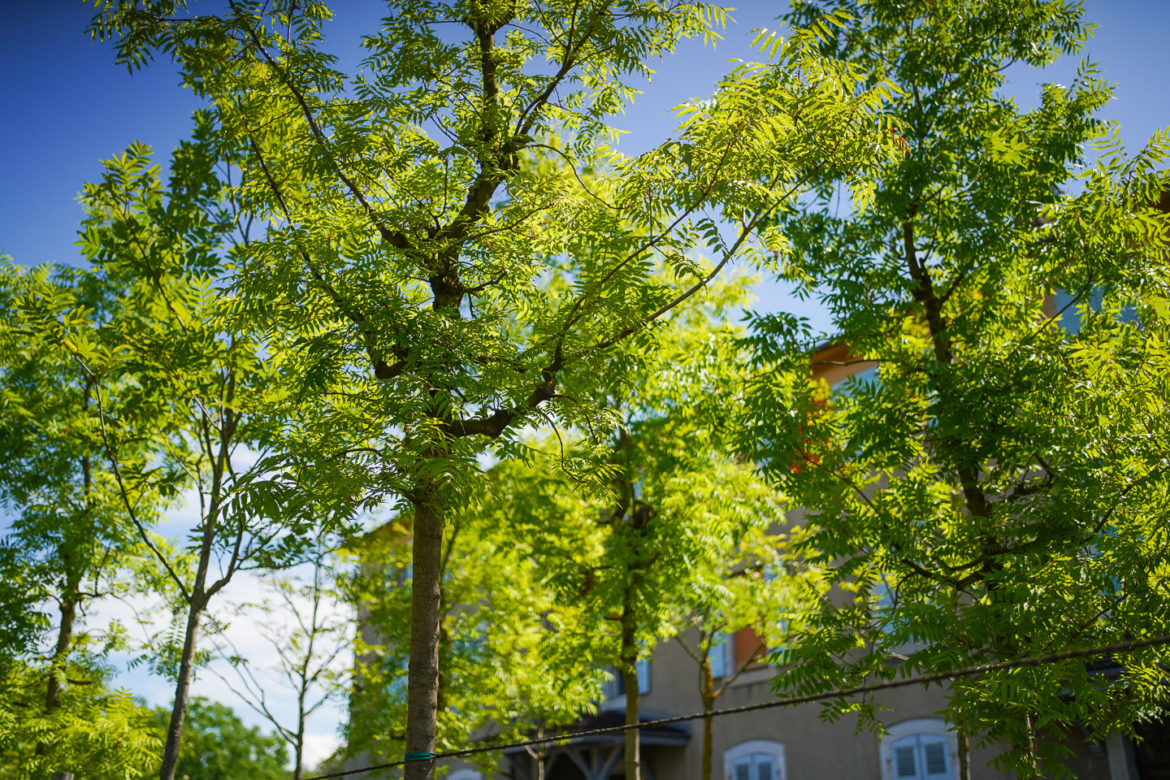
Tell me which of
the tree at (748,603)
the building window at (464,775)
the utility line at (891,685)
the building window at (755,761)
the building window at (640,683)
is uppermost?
the tree at (748,603)

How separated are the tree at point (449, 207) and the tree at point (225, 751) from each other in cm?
2949

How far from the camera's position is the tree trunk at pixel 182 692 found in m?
7.91

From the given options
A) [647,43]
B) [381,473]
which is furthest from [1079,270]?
[381,473]

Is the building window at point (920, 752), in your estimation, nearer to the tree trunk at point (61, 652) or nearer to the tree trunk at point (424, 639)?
the tree trunk at point (424, 639)

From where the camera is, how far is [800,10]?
1105 cm

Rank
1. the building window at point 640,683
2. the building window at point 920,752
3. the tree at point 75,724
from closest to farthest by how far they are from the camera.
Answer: the tree at point 75,724
the building window at point 920,752
the building window at point 640,683

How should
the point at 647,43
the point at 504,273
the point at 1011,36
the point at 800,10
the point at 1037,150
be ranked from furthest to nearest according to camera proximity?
the point at 800,10
the point at 1011,36
the point at 1037,150
the point at 647,43
the point at 504,273

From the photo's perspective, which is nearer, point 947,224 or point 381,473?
point 381,473

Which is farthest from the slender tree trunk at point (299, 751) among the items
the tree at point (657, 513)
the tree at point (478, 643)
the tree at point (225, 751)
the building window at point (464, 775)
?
the tree at point (225, 751)

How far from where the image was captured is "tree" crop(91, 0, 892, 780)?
20.3 ft

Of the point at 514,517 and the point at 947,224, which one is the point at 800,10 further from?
the point at 514,517

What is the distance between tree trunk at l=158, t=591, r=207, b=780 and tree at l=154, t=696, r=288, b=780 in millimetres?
26297

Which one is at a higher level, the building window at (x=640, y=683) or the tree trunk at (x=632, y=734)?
the building window at (x=640, y=683)

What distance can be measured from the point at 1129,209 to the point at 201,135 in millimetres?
9141
